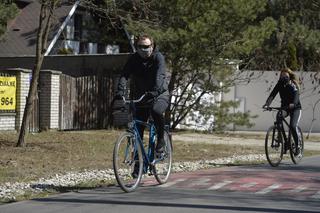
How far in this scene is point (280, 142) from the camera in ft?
43.3

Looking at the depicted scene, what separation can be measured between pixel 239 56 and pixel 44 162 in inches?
472

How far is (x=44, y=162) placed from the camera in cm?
1225

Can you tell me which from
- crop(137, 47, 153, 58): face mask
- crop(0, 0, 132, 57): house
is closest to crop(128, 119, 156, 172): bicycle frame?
crop(137, 47, 153, 58): face mask

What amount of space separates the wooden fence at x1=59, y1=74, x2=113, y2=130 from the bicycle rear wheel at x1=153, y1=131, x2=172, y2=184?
10.6 metres

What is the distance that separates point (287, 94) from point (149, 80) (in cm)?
474

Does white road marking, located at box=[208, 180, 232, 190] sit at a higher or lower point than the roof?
lower

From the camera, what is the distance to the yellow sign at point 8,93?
60.3 ft

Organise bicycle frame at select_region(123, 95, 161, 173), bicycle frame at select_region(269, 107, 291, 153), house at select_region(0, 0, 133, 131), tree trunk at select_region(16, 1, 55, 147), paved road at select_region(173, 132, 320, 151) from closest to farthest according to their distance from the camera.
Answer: bicycle frame at select_region(123, 95, 161, 173) < bicycle frame at select_region(269, 107, 291, 153) < tree trunk at select_region(16, 1, 55, 147) < house at select_region(0, 0, 133, 131) < paved road at select_region(173, 132, 320, 151)

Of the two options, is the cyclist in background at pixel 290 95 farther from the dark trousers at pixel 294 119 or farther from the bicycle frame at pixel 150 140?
the bicycle frame at pixel 150 140

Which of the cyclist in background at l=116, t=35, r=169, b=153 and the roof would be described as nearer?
the cyclist in background at l=116, t=35, r=169, b=153

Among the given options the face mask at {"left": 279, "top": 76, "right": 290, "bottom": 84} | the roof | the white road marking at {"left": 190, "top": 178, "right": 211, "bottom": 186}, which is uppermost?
the roof

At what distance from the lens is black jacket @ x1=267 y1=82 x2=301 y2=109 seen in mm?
13141

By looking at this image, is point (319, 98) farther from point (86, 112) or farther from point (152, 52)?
point (152, 52)

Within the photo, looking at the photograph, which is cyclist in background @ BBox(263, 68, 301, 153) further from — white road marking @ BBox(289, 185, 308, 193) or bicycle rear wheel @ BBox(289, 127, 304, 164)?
white road marking @ BBox(289, 185, 308, 193)
